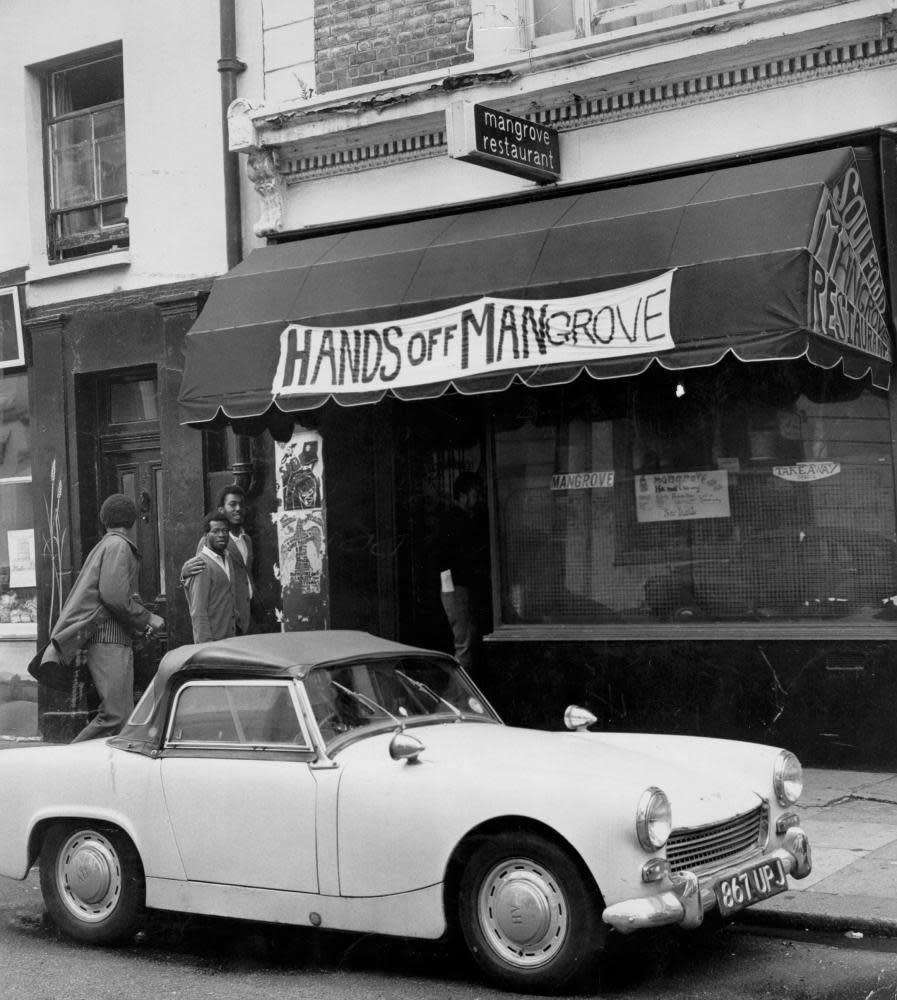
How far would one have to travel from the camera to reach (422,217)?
10.8 metres

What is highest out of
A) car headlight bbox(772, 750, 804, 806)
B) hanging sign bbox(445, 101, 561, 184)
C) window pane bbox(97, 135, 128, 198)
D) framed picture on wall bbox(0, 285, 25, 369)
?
window pane bbox(97, 135, 128, 198)

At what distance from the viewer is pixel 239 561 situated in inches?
422

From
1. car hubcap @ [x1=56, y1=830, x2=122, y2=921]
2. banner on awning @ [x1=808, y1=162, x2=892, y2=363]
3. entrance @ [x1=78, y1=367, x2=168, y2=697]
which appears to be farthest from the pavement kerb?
entrance @ [x1=78, y1=367, x2=168, y2=697]

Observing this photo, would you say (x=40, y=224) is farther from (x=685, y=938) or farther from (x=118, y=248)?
(x=685, y=938)

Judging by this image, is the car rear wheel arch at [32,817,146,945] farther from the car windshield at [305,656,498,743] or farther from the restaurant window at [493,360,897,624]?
the restaurant window at [493,360,897,624]

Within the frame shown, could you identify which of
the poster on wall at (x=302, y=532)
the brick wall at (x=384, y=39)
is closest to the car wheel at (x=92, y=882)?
the poster on wall at (x=302, y=532)

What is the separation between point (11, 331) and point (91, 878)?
26.1ft

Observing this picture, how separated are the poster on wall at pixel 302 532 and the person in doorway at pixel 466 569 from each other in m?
0.99

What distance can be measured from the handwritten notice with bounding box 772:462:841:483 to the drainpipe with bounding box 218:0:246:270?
16.4ft

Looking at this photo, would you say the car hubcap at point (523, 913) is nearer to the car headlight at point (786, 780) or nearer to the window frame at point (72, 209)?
the car headlight at point (786, 780)

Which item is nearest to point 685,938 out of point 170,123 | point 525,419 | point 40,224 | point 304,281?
point 525,419

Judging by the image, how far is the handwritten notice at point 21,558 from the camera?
509 inches

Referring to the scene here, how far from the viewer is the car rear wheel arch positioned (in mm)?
6074

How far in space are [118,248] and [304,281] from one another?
308 cm
